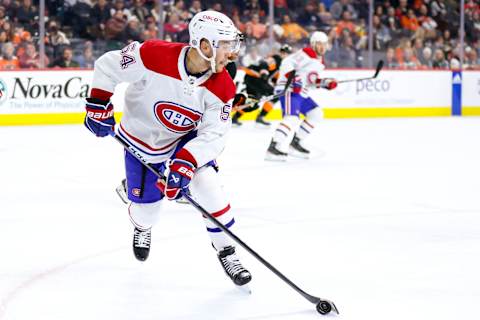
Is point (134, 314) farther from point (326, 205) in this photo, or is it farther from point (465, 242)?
point (326, 205)

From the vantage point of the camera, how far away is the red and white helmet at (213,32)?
3.23 meters

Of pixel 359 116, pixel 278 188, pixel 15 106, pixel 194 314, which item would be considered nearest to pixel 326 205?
pixel 278 188

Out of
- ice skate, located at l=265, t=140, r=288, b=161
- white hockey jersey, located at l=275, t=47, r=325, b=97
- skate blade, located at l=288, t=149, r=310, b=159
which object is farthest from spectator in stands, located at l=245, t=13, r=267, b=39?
ice skate, located at l=265, t=140, r=288, b=161

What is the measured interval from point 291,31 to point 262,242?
8.09 m

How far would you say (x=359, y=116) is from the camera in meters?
12.5

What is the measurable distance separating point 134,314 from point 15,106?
24.4ft

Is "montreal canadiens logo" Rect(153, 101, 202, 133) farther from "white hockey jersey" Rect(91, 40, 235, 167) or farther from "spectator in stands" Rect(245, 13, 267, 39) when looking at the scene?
"spectator in stands" Rect(245, 13, 267, 39)

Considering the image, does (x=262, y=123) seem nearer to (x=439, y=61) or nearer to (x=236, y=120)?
(x=236, y=120)

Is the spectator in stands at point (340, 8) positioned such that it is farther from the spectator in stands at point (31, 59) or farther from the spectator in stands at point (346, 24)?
the spectator in stands at point (31, 59)

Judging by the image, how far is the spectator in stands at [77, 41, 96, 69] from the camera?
419 inches

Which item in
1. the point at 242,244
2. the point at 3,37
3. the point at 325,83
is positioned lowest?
the point at 242,244

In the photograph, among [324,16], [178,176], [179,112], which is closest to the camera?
[178,176]

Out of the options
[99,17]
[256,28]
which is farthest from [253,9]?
[99,17]

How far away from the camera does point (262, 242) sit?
4.32m
